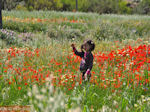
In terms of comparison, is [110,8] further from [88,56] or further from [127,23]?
[88,56]

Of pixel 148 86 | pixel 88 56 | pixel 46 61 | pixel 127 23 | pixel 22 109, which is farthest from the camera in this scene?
pixel 127 23

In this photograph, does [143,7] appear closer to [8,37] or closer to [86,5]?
[86,5]

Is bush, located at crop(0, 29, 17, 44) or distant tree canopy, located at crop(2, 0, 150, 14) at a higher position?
distant tree canopy, located at crop(2, 0, 150, 14)

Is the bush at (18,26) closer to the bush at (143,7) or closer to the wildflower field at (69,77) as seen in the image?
the wildflower field at (69,77)

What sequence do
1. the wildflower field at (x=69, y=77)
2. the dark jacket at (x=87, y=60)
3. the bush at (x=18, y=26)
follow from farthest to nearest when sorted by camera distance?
the bush at (x=18, y=26), the dark jacket at (x=87, y=60), the wildflower field at (x=69, y=77)

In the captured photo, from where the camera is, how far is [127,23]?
49.4ft

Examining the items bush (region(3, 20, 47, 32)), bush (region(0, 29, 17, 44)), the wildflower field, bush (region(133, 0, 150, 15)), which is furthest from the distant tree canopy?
bush (region(0, 29, 17, 44))

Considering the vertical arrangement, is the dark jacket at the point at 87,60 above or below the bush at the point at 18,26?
above

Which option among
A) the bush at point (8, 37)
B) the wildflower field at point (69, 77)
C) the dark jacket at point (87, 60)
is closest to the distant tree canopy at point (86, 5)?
the wildflower field at point (69, 77)

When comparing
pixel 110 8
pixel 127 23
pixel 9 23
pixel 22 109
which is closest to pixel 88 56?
pixel 22 109

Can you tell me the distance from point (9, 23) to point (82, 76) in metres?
10.3

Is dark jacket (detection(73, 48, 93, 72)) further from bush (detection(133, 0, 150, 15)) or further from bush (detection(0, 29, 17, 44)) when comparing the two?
bush (detection(133, 0, 150, 15))

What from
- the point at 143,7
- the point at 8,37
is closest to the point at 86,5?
the point at 143,7

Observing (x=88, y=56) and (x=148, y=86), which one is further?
(x=148, y=86)
